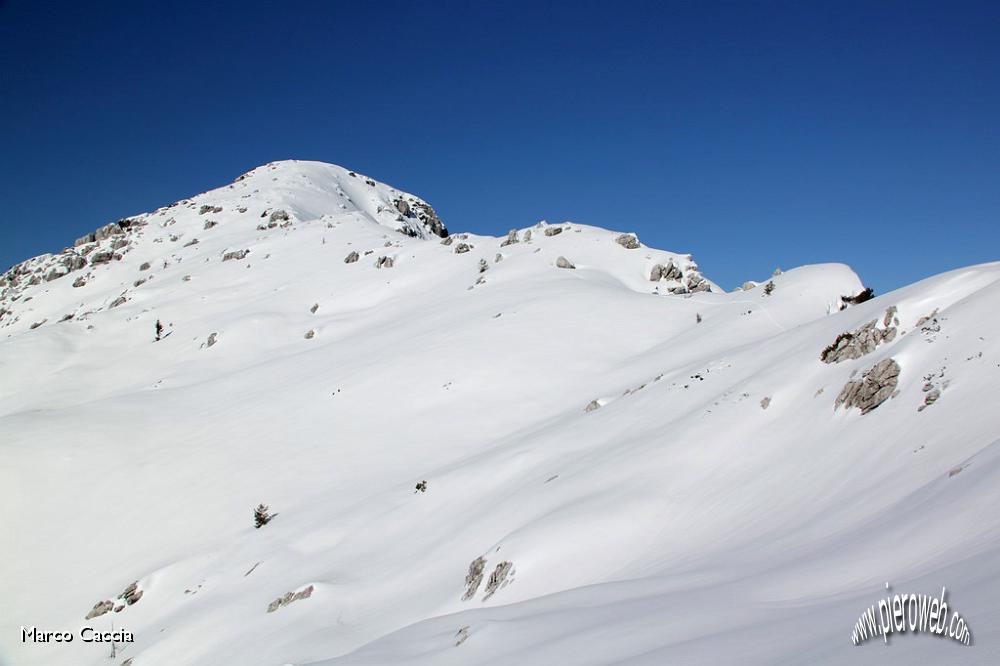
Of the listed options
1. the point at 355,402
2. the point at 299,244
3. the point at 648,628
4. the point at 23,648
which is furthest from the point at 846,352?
the point at 299,244

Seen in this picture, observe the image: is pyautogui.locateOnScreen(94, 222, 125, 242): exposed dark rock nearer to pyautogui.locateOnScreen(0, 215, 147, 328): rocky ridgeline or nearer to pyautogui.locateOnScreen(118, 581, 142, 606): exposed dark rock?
pyautogui.locateOnScreen(0, 215, 147, 328): rocky ridgeline

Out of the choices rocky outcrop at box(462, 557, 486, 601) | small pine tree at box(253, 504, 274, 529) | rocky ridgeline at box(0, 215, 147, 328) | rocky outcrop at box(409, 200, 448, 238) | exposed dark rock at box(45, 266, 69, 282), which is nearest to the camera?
rocky outcrop at box(462, 557, 486, 601)

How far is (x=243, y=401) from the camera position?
41594mm

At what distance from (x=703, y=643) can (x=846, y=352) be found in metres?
15.3

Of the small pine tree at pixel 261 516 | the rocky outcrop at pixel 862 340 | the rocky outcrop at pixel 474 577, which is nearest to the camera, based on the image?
the rocky outcrop at pixel 474 577

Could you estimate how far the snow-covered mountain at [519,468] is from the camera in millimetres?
10273

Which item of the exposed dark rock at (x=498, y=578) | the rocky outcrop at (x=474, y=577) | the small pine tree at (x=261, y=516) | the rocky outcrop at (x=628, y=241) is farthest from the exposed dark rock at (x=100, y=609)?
the rocky outcrop at (x=628, y=241)

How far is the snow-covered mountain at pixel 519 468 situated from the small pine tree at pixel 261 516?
1.29ft

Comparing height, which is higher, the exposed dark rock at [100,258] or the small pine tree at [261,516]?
the exposed dark rock at [100,258]

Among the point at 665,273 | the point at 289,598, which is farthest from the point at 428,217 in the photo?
the point at 289,598

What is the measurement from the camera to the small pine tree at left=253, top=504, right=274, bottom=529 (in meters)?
28.5

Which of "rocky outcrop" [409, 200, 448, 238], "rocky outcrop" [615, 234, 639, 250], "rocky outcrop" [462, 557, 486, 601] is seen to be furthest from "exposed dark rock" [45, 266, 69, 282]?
"rocky outcrop" [462, 557, 486, 601]

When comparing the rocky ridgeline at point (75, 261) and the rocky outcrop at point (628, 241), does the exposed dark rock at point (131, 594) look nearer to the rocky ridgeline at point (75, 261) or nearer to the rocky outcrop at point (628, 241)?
the rocky outcrop at point (628, 241)

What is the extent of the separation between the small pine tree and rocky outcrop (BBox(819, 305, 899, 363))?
74.8 ft
